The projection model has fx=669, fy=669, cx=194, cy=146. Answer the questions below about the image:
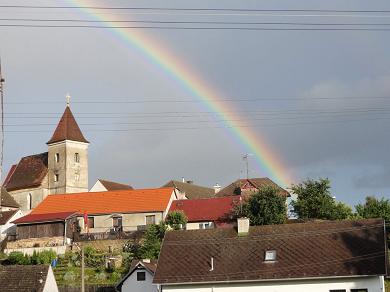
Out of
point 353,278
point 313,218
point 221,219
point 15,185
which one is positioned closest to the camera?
point 353,278

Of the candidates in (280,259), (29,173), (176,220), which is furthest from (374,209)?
(29,173)

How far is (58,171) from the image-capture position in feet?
360

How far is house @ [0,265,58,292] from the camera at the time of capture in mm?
46156

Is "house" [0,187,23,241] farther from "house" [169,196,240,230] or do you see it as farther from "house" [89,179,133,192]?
"house" [169,196,240,230]

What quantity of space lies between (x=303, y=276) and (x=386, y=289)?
832 cm

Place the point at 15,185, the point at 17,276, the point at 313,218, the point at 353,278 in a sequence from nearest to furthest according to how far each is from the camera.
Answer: the point at 353,278 < the point at 17,276 < the point at 313,218 < the point at 15,185

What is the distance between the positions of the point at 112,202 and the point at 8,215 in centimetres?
1725

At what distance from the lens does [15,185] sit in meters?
111

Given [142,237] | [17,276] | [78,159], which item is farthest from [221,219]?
[78,159]

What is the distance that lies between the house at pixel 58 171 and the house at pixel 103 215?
23499 millimetres

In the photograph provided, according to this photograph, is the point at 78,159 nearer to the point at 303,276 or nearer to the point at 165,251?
the point at 165,251

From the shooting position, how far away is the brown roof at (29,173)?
11019 cm

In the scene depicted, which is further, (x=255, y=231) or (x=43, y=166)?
(x=43, y=166)

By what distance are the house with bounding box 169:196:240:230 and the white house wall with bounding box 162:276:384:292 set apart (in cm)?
3101
